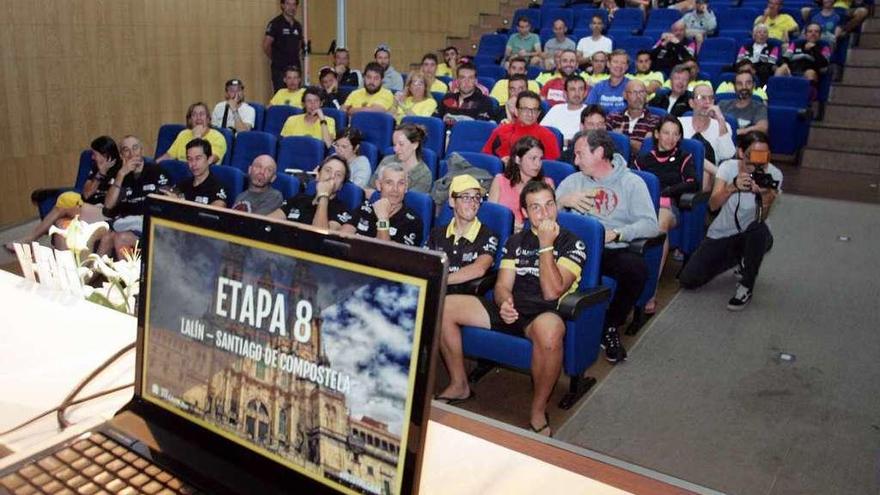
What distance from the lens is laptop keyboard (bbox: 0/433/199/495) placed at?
36.6 inches

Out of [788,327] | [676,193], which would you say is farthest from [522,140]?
[788,327]

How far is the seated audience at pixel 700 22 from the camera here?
7.89m

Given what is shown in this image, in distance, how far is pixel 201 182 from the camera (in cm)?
442

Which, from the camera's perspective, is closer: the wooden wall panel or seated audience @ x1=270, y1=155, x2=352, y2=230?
seated audience @ x1=270, y1=155, x2=352, y2=230

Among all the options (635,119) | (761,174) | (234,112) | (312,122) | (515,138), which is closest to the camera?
(761,174)

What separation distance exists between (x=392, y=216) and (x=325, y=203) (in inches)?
18.1

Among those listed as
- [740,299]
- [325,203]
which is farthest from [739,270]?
[325,203]

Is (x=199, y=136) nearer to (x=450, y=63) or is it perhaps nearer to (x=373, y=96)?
(x=373, y=96)

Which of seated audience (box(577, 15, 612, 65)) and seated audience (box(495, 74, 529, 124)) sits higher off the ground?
seated audience (box(577, 15, 612, 65))

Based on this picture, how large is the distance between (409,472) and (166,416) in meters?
0.41

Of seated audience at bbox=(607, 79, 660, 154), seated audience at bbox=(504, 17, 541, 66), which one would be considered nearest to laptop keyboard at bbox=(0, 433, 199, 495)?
seated audience at bbox=(607, 79, 660, 154)

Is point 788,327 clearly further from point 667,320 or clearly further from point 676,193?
point 676,193

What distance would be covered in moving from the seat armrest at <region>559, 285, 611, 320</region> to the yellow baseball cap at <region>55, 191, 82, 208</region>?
3.05 metres

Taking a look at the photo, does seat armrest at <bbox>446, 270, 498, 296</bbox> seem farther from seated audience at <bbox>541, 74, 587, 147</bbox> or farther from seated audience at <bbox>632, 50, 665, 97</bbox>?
seated audience at <bbox>632, 50, 665, 97</bbox>
